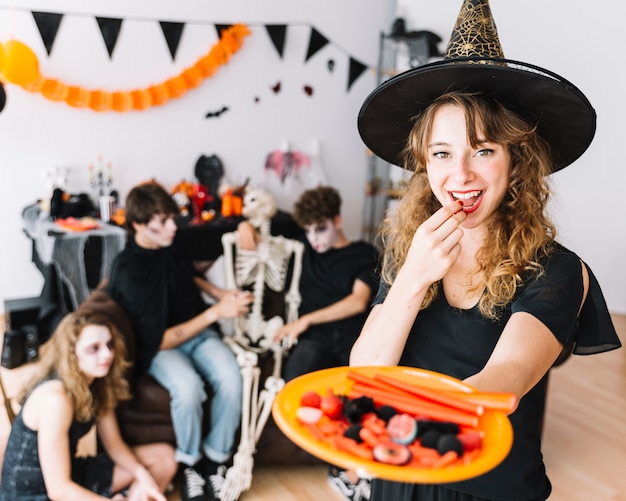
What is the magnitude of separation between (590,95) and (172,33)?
145 inches

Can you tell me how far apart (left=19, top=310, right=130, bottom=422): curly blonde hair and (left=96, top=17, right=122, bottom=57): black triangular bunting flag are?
255 cm

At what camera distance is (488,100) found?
0.93 metres

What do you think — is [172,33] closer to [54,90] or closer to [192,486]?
[54,90]

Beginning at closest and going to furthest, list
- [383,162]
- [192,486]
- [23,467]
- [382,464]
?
1. [382,464]
2. [23,467]
3. [192,486]
4. [383,162]

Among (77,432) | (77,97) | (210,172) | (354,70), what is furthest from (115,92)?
(77,432)

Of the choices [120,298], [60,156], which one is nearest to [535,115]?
[120,298]

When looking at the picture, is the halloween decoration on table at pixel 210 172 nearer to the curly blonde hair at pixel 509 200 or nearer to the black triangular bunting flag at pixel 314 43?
the black triangular bunting flag at pixel 314 43

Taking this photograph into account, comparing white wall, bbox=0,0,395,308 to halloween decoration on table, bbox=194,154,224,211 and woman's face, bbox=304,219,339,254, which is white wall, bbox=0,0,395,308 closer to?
halloween decoration on table, bbox=194,154,224,211

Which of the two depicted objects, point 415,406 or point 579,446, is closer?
point 415,406

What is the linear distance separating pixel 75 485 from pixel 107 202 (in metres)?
2.30

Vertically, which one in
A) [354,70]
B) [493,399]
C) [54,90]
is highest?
[354,70]

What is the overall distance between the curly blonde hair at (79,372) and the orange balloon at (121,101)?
2367mm

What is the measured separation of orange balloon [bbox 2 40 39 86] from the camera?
353cm

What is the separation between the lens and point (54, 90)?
385 centimetres
